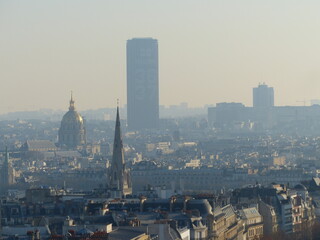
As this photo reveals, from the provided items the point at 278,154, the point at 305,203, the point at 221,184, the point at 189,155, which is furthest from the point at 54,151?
the point at 305,203

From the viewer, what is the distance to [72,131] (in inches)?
7530

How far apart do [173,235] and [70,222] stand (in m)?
2.89

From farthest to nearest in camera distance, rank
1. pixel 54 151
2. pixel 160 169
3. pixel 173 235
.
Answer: pixel 54 151
pixel 160 169
pixel 173 235

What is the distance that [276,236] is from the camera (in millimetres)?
62500

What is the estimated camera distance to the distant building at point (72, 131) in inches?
7436

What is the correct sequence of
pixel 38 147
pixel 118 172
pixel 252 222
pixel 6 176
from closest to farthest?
pixel 252 222 < pixel 118 172 < pixel 6 176 < pixel 38 147

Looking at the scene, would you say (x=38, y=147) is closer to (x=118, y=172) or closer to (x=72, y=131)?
(x=72, y=131)

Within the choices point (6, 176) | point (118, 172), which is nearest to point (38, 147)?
point (6, 176)

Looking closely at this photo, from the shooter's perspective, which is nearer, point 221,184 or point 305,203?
point 305,203

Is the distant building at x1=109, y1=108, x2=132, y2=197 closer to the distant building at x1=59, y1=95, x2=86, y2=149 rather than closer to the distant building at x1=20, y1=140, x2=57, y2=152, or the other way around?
the distant building at x1=20, y1=140, x2=57, y2=152

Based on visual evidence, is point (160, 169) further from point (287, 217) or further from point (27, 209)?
point (27, 209)

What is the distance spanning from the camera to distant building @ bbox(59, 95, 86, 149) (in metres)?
189

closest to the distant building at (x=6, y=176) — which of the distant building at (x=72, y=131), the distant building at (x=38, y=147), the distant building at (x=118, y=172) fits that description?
the distant building at (x=118, y=172)

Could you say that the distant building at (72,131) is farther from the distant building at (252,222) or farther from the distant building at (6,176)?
the distant building at (252,222)
